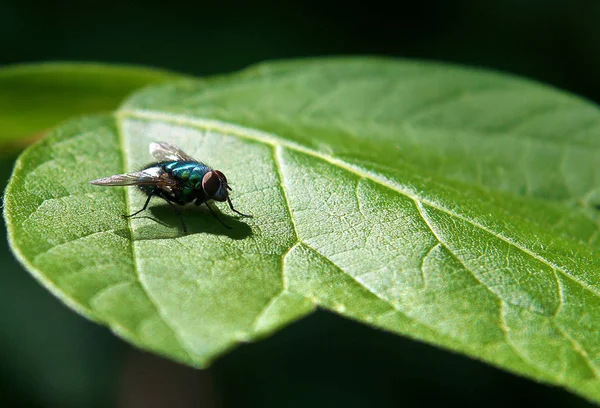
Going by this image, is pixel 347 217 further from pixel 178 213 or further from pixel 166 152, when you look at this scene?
pixel 166 152

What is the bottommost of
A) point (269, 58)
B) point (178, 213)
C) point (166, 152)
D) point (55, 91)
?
point (269, 58)

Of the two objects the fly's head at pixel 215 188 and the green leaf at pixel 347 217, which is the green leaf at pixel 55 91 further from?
the fly's head at pixel 215 188

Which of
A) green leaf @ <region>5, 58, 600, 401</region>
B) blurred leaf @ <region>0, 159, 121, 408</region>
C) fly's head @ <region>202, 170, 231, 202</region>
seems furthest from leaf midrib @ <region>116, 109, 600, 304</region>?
blurred leaf @ <region>0, 159, 121, 408</region>

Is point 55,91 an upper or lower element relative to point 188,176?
upper

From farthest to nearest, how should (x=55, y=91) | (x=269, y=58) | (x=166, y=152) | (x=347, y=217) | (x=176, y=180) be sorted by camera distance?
(x=269, y=58) < (x=55, y=91) < (x=166, y=152) < (x=176, y=180) < (x=347, y=217)

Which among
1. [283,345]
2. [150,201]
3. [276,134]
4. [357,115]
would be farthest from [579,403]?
[150,201]

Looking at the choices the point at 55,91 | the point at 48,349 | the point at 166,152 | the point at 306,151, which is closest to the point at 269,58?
the point at 48,349

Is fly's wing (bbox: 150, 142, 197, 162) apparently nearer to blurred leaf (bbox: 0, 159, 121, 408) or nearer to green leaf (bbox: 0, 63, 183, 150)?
green leaf (bbox: 0, 63, 183, 150)
